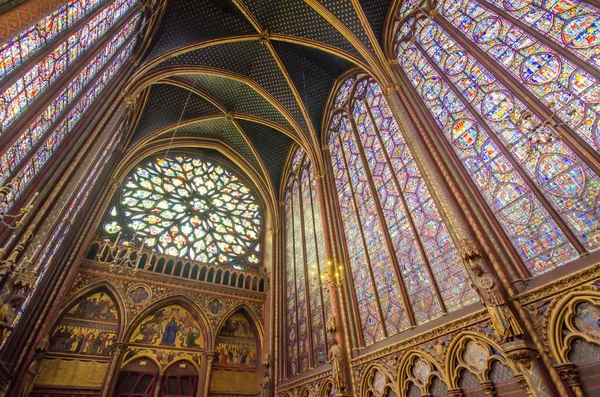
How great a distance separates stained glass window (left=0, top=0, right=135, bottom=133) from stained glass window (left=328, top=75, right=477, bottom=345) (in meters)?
7.44

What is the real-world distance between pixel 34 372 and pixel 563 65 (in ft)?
42.8

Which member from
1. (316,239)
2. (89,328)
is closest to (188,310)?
(89,328)

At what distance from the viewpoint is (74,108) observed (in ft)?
21.1

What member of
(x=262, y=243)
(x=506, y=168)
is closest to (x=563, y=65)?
(x=506, y=168)

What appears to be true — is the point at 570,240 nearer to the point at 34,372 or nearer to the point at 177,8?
the point at 34,372

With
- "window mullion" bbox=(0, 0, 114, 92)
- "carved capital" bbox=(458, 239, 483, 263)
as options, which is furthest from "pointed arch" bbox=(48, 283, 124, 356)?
"carved capital" bbox=(458, 239, 483, 263)

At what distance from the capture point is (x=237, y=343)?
11.5m

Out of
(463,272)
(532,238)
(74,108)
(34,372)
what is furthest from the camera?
(34,372)

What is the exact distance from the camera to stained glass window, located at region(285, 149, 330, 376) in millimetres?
9805

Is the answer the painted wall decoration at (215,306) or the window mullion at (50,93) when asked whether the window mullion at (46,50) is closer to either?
the window mullion at (50,93)

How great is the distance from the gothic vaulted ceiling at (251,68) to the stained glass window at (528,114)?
3542 millimetres

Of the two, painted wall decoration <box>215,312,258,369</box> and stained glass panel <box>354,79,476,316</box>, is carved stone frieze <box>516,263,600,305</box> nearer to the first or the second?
stained glass panel <box>354,79,476,316</box>

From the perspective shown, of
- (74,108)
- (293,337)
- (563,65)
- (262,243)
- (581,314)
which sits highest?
(262,243)

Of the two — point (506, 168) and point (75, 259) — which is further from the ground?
point (75, 259)
